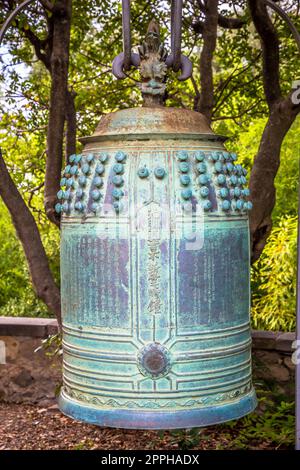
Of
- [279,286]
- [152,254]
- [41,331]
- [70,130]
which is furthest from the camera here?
[279,286]

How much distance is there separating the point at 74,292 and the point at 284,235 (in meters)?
3.76

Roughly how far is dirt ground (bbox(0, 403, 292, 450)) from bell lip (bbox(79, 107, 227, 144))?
216 centimetres

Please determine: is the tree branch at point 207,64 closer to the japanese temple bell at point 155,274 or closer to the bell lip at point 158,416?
the japanese temple bell at point 155,274

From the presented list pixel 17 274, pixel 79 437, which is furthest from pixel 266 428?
pixel 17 274

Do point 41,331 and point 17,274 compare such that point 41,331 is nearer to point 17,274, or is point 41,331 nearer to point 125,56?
point 17,274

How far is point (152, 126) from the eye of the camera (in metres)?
2.11

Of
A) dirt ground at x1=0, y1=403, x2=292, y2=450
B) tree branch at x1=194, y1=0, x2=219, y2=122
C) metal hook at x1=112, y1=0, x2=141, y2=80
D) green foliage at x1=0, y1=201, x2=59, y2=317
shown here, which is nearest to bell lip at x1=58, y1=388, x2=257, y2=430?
metal hook at x1=112, y1=0, x2=141, y2=80

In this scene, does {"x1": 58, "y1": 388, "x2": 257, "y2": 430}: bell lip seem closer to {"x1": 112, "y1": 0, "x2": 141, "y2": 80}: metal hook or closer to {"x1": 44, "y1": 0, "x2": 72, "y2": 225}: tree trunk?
{"x1": 112, "y1": 0, "x2": 141, "y2": 80}: metal hook

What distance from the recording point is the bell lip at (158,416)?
6.59 ft

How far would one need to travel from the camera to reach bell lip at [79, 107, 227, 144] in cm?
209

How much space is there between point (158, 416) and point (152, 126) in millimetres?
992

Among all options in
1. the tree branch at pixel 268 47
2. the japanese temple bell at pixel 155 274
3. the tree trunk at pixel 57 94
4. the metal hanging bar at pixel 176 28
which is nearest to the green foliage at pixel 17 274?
the tree trunk at pixel 57 94

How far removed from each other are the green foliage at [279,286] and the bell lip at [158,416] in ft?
10.2

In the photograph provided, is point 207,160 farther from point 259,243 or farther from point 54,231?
point 54,231
